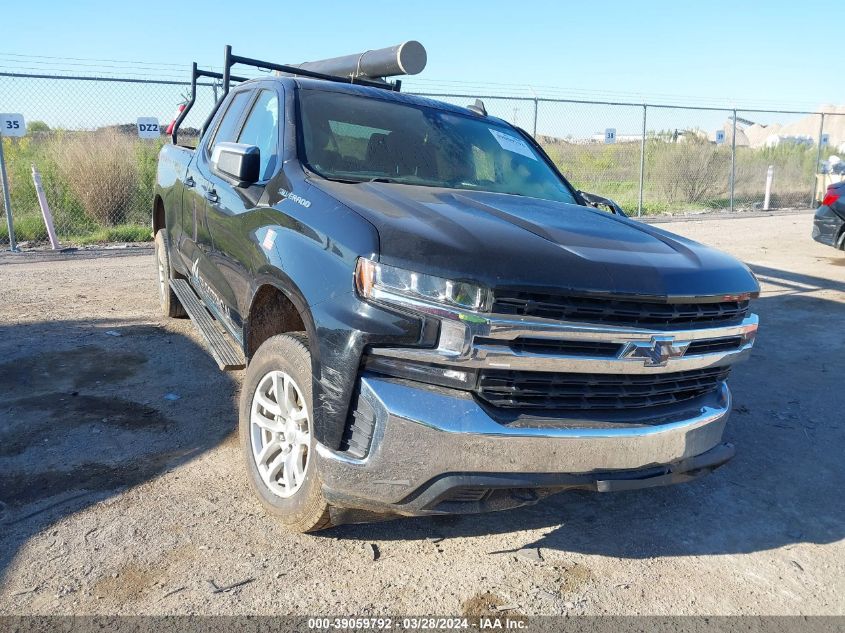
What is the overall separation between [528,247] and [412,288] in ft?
1.55

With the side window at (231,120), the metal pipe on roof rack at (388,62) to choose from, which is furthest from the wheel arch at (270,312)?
the metal pipe on roof rack at (388,62)

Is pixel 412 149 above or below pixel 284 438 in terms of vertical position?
above

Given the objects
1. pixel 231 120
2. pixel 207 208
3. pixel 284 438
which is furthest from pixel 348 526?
pixel 231 120

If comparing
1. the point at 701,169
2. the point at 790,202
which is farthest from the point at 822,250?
the point at 790,202

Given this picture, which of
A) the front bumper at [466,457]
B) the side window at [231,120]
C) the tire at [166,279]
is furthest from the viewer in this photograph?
the tire at [166,279]

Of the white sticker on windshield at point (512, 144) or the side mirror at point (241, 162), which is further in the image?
the white sticker on windshield at point (512, 144)

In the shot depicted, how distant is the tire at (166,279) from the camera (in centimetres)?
582

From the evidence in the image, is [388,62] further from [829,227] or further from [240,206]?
[829,227]

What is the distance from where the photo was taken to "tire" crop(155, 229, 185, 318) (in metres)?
5.82

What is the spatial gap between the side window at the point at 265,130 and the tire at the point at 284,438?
1.01 m

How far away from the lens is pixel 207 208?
13.8ft

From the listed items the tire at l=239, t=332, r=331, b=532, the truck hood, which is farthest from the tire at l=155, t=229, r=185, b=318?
the truck hood

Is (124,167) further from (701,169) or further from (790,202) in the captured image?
(790,202)

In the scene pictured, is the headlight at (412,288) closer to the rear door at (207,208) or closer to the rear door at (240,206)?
the rear door at (240,206)
